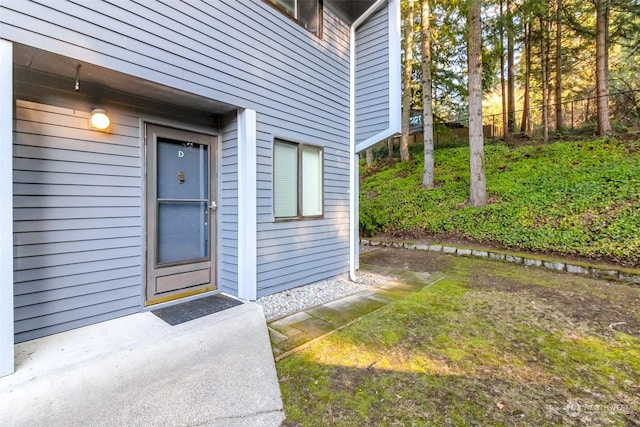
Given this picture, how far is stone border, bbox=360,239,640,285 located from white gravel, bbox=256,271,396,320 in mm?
2445

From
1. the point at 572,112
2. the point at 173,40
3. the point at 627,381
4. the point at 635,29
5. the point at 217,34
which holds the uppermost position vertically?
the point at 635,29

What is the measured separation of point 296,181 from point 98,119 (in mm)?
2262

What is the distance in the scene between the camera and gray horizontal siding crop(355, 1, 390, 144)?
460cm

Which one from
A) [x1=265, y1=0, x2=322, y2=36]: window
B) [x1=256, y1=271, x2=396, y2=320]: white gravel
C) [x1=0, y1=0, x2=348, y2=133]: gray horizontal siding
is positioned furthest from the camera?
[x1=265, y1=0, x2=322, y2=36]: window

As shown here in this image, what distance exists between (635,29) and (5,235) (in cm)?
1437

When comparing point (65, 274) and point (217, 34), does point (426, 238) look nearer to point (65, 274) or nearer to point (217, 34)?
point (217, 34)

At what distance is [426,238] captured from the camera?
740 centimetres

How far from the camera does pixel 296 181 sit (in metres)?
4.16

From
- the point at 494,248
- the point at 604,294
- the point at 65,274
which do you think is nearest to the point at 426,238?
the point at 494,248

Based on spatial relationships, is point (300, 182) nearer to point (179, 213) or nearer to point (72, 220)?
point (179, 213)

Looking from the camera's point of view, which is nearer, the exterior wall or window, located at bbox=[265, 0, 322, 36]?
the exterior wall

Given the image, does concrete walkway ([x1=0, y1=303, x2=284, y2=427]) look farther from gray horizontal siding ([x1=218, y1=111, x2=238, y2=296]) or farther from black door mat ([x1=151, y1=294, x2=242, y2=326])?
gray horizontal siding ([x1=218, y1=111, x2=238, y2=296])

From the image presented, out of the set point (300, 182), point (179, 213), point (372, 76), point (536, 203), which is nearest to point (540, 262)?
point (536, 203)

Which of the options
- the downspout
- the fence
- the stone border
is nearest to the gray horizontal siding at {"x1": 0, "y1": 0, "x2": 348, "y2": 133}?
the downspout
